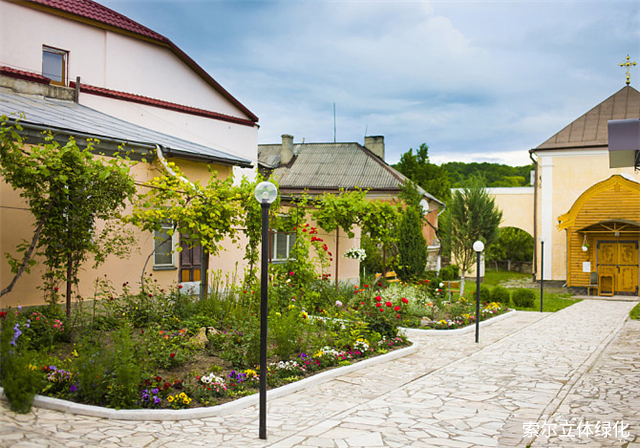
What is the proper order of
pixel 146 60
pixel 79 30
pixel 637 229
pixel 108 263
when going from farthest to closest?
1. pixel 637 229
2. pixel 146 60
3. pixel 79 30
4. pixel 108 263

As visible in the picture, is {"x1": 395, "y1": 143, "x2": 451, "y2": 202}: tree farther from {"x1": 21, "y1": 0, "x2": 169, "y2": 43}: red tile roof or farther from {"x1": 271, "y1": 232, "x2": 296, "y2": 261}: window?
{"x1": 21, "y1": 0, "x2": 169, "y2": 43}: red tile roof

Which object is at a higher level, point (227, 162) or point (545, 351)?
point (227, 162)

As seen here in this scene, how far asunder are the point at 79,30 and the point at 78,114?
18.6 feet

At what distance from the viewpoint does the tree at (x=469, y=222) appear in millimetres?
19984

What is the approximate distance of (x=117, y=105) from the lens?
1557cm

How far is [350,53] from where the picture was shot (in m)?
12.1

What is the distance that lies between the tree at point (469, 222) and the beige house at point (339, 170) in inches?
315

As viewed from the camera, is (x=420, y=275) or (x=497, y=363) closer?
(x=497, y=363)

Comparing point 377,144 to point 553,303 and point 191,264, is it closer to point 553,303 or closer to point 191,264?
point 553,303

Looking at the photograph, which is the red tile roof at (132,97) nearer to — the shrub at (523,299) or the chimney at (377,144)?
the shrub at (523,299)

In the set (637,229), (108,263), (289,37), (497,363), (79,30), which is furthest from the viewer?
(637,229)

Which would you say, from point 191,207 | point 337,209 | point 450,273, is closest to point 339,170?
point 450,273

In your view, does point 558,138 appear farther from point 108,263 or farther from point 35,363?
point 35,363

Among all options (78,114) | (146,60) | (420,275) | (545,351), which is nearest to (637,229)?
(420,275)
